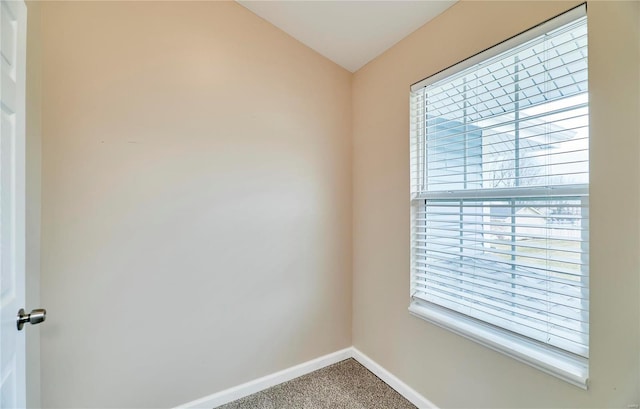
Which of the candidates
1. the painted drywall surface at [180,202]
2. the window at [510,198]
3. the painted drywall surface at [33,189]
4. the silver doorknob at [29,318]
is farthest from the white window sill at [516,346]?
the painted drywall surface at [33,189]

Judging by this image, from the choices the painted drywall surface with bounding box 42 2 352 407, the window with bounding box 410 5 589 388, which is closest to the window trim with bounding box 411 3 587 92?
the window with bounding box 410 5 589 388

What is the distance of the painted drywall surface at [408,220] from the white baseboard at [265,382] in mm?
248

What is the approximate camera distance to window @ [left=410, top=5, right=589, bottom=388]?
1.10 m

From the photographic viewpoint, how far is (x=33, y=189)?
124 cm

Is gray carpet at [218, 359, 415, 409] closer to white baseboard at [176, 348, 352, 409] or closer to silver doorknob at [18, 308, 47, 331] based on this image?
white baseboard at [176, 348, 352, 409]

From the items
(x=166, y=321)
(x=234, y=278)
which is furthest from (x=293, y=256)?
(x=166, y=321)

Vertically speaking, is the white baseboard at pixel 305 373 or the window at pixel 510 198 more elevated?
the window at pixel 510 198

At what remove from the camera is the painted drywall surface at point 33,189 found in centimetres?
120

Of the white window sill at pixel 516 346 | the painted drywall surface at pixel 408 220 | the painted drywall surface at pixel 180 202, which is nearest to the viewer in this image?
the painted drywall surface at pixel 408 220

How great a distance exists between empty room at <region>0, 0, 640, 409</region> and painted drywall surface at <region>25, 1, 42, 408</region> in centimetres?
1

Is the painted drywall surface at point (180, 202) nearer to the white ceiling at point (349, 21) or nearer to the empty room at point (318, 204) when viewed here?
the empty room at point (318, 204)
